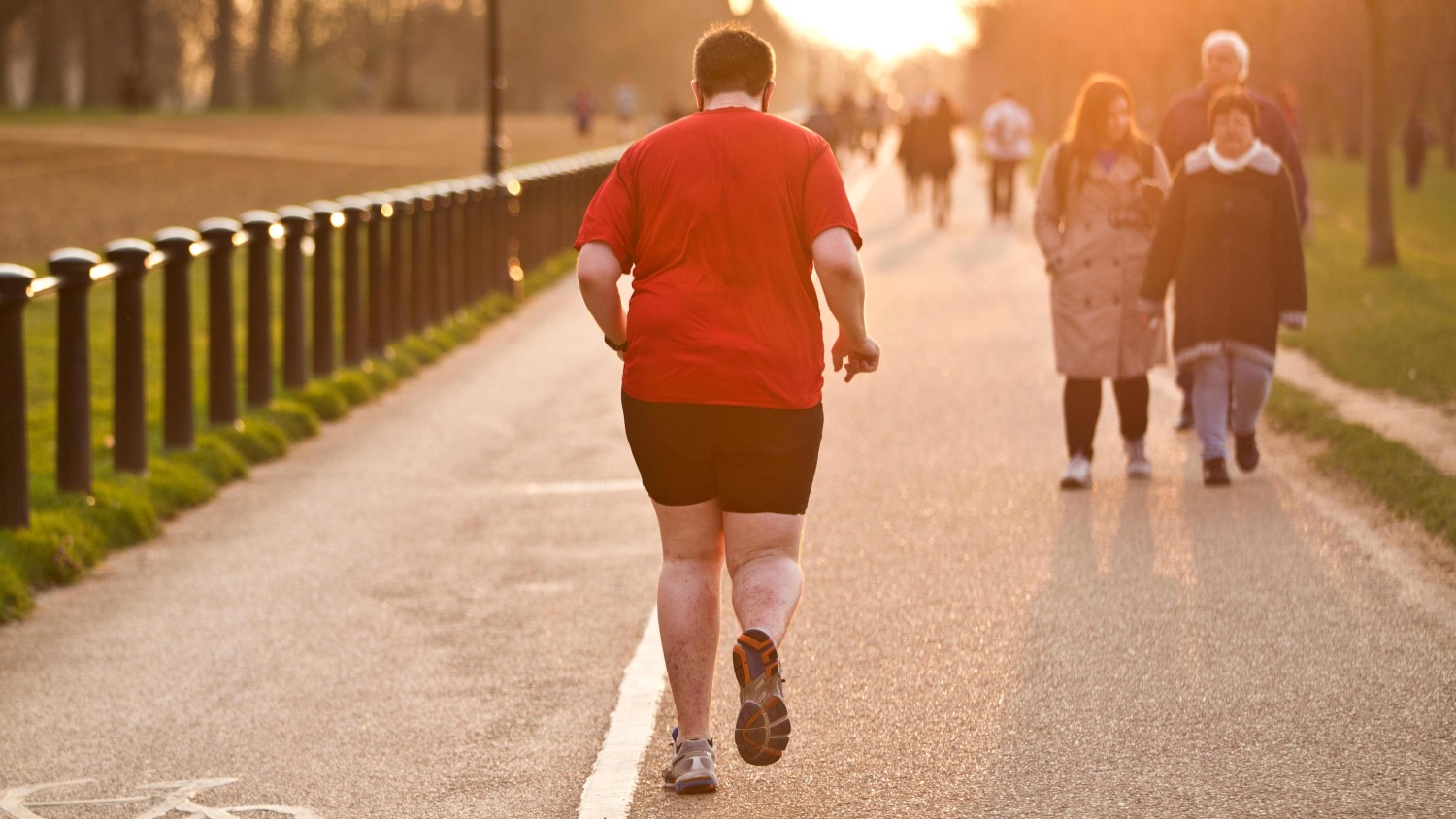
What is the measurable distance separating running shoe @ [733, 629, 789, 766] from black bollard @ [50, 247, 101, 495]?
186 inches

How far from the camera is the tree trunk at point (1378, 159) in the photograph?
774 inches

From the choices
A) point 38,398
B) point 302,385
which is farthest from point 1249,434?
point 38,398

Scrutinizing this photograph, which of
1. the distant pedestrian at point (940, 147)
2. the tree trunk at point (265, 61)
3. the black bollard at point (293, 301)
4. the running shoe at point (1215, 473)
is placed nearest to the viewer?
the running shoe at point (1215, 473)

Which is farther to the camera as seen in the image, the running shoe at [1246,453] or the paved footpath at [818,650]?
the running shoe at [1246,453]

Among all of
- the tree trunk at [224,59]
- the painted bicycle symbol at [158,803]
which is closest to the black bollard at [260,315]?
the painted bicycle symbol at [158,803]

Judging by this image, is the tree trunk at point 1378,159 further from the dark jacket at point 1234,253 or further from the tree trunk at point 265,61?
the tree trunk at point 265,61

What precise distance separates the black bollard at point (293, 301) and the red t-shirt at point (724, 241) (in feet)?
25.6

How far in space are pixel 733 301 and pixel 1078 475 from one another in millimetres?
4526

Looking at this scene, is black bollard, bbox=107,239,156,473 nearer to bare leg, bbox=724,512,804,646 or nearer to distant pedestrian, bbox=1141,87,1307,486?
distant pedestrian, bbox=1141,87,1307,486

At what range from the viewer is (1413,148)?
3909 cm

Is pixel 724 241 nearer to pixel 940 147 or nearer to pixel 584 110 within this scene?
pixel 940 147

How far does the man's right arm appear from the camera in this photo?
4586mm

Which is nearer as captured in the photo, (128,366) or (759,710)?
(759,710)

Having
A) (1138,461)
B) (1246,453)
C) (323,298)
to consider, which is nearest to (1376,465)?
(1246,453)
